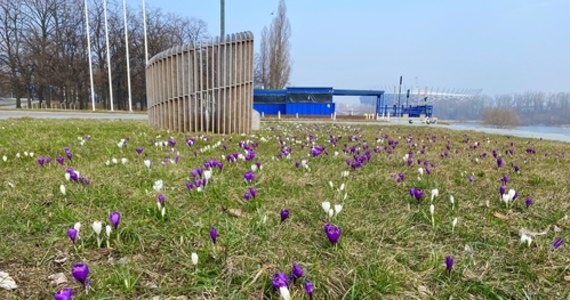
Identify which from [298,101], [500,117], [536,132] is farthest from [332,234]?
[500,117]

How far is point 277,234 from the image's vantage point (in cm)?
212

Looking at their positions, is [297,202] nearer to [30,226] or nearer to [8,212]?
[30,226]

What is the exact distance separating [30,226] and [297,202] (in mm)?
→ 1773

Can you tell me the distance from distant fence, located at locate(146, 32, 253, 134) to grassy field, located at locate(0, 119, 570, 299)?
4235 millimetres

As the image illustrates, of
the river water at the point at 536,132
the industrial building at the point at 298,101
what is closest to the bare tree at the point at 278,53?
the industrial building at the point at 298,101

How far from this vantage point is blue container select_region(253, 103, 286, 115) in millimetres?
34750

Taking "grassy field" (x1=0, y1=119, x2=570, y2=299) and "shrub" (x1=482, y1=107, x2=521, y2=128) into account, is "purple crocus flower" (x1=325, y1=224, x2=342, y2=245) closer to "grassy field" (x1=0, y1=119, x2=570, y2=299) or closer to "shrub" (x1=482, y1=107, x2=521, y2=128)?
"grassy field" (x1=0, y1=119, x2=570, y2=299)

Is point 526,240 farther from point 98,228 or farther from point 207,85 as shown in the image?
point 207,85

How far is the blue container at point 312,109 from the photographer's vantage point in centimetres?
3438

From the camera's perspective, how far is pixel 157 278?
1.67m

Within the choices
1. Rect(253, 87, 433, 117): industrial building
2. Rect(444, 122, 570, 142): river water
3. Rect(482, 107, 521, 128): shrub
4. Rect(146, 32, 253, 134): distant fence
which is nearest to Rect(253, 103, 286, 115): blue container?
Rect(253, 87, 433, 117): industrial building

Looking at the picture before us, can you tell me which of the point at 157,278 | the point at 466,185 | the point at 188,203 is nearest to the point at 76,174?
the point at 188,203

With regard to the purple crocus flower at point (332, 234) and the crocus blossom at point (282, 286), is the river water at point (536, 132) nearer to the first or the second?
the purple crocus flower at point (332, 234)

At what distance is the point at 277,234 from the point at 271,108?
33143 mm
